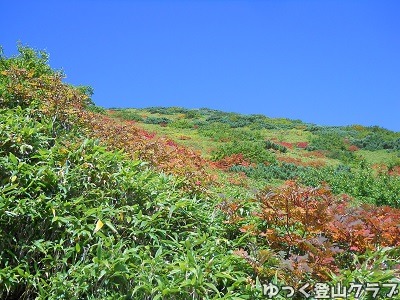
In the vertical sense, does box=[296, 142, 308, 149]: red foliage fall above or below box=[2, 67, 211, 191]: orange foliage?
above

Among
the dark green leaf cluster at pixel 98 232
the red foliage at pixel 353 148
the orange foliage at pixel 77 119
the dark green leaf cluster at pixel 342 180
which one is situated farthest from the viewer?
the red foliage at pixel 353 148

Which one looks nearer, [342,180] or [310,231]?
[310,231]

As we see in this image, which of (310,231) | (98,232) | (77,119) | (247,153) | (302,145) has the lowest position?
(98,232)

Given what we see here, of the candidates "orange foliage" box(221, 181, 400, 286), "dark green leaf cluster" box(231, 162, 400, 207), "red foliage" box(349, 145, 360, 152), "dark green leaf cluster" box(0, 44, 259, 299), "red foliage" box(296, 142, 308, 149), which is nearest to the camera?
"dark green leaf cluster" box(0, 44, 259, 299)

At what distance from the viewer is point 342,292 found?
3.82 meters

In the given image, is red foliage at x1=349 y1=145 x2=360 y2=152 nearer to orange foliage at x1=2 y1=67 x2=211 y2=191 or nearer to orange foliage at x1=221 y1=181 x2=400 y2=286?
orange foliage at x1=2 y1=67 x2=211 y2=191

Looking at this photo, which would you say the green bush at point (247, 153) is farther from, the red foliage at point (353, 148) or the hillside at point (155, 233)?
the hillside at point (155, 233)

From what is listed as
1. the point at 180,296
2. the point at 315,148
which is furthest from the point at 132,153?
the point at 315,148

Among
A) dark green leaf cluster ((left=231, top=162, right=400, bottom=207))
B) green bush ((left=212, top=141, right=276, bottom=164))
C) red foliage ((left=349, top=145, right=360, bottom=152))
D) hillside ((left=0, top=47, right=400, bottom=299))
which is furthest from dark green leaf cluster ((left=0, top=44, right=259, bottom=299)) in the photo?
red foliage ((left=349, top=145, right=360, bottom=152))

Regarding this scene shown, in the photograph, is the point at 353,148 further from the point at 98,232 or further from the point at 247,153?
the point at 98,232

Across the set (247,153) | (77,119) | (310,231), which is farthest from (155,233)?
(247,153)

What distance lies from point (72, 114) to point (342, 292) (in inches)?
205

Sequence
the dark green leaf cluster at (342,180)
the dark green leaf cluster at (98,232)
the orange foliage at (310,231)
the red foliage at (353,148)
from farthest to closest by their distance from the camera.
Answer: the red foliage at (353,148) → the dark green leaf cluster at (342,180) → the orange foliage at (310,231) → the dark green leaf cluster at (98,232)

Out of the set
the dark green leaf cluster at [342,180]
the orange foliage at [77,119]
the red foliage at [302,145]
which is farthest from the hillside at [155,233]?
the red foliage at [302,145]
